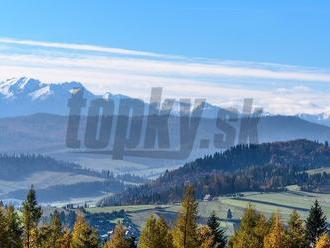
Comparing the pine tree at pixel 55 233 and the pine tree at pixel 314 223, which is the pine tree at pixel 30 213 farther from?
the pine tree at pixel 314 223

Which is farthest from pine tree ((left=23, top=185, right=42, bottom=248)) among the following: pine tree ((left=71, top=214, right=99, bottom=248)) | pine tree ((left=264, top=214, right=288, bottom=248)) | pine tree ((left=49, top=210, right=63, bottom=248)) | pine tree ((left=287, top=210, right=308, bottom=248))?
pine tree ((left=287, top=210, right=308, bottom=248))

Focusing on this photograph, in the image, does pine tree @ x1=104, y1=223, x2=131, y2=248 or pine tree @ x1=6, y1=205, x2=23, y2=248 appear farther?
pine tree @ x1=104, y1=223, x2=131, y2=248

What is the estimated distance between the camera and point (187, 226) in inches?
4124

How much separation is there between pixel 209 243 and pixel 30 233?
2931cm

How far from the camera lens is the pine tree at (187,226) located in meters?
104

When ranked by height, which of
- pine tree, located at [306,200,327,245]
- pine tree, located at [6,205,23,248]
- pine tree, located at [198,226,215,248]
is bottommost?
pine tree, located at [6,205,23,248]

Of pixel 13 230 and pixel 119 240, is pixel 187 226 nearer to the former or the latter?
pixel 119 240

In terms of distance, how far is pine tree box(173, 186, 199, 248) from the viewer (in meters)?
104

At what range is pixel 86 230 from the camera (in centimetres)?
10750

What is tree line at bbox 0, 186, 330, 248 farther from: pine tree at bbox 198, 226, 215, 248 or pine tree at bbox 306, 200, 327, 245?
pine tree at bbox 306, 200, 327, 245

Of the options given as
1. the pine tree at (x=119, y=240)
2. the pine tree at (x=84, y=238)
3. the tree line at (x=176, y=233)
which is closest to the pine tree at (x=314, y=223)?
the tree line at (x=176, y=233)

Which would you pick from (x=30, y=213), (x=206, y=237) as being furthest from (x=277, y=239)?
(x=30, y=213)

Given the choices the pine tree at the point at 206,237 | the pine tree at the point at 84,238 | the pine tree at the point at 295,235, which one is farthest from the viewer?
the pine tree at the point at 84,238

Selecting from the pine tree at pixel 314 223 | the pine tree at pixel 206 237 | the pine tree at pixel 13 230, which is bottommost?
the pine tree at pixel 13 230
